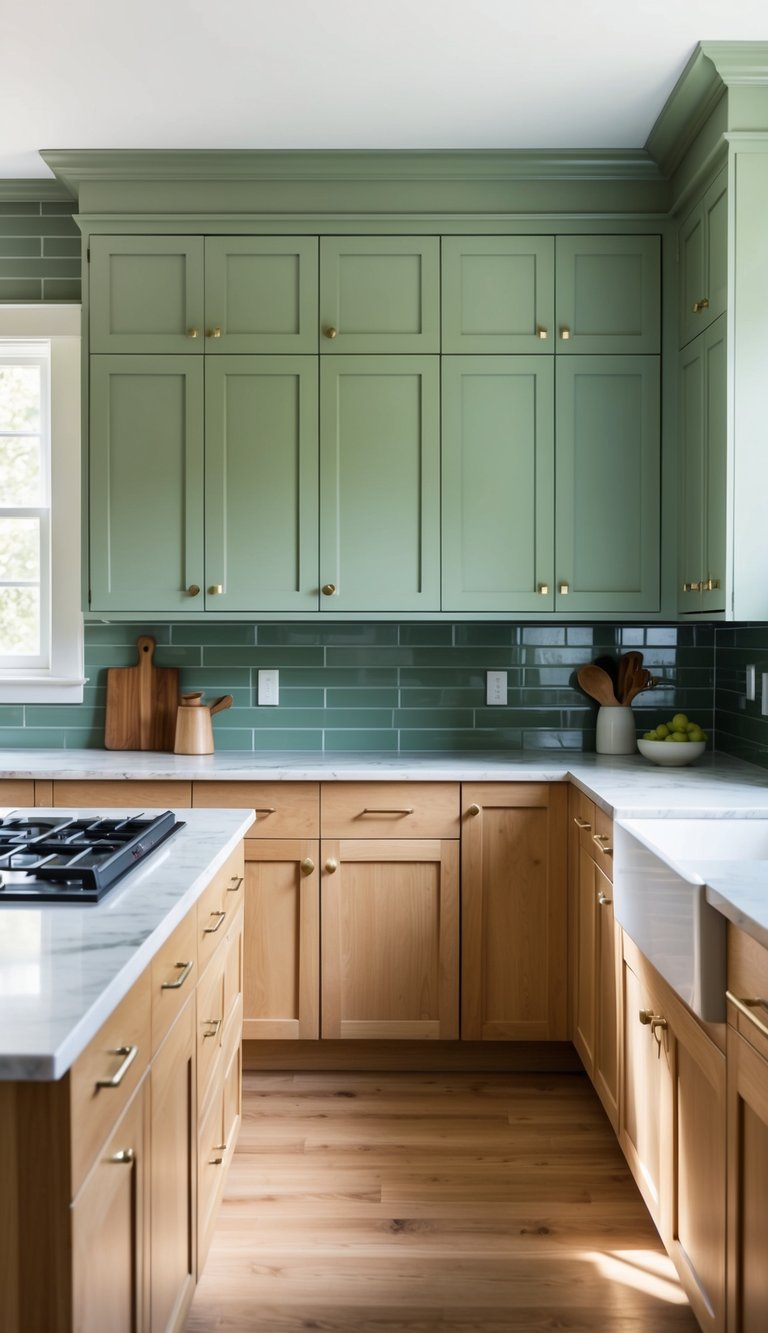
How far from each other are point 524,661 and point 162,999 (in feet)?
7.39

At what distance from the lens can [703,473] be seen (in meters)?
2.91

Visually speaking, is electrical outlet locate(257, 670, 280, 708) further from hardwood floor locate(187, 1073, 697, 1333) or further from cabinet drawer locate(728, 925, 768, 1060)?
cabinet drawer locate(728, 925, 768, 1060)

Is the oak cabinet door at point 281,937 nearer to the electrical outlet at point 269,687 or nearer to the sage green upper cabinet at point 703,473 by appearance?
the electrical outlet at point 269,687

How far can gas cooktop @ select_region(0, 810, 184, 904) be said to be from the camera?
1.55m

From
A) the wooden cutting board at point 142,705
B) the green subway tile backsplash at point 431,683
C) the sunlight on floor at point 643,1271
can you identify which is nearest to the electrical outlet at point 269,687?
the green subway tile backsplash at point 431,683

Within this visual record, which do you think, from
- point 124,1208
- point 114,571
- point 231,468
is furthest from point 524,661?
point 124,1208

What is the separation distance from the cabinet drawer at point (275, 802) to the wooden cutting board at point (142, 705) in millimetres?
556

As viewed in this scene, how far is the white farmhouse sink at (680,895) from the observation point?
1644 millimetres

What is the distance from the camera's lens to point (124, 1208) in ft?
4.31

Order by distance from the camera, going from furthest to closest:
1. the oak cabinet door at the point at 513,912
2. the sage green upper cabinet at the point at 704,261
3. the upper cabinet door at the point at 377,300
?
the upper cabinet door at the point at 377,300 → the oak cabinet door at the point at 513,912 → the sage green upper cabinet at the point at 704,261

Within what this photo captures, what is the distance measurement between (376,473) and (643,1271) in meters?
2.23

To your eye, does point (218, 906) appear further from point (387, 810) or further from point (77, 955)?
point (387, 810)

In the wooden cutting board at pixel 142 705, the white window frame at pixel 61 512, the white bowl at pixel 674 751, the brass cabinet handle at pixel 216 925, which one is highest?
the white window frame at pixel 61 512

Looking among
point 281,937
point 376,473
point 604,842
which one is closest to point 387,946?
point 281,937
